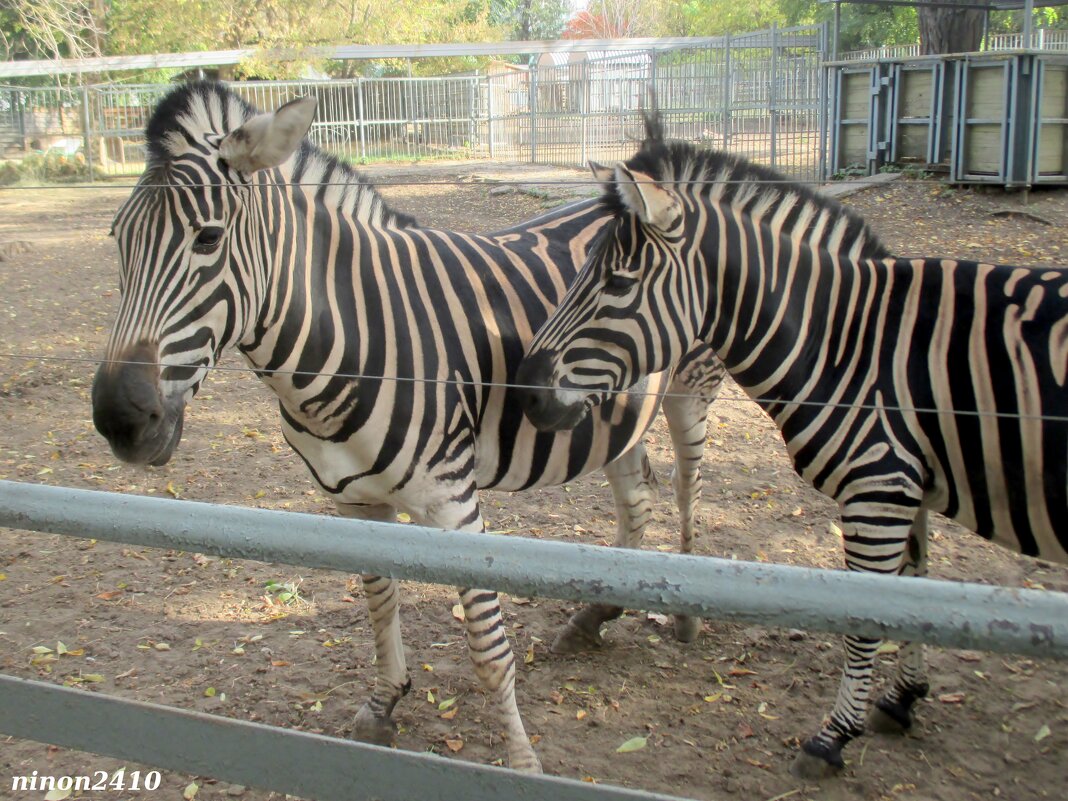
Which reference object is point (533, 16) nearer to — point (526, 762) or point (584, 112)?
point (584, 112)

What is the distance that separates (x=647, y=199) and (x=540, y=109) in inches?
754

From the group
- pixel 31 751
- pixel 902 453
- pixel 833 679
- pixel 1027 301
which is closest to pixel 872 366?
pixel 902 453

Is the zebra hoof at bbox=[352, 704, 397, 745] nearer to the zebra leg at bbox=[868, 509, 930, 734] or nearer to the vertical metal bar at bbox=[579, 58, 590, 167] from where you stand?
the zebra leg at bbox=[868, 509, 930, 734]

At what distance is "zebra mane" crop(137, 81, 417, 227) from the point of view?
8.33ft

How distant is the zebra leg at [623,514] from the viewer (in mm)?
3830

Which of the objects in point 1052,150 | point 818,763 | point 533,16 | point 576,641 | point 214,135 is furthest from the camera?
point 533,16

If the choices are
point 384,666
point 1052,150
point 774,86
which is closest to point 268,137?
point 384,666

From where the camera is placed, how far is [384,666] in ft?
11.2

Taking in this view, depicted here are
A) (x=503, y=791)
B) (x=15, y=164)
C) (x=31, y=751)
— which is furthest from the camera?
(x=15, y=164)

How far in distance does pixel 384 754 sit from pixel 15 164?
22619mm

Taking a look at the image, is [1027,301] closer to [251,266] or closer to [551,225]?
[551,225]

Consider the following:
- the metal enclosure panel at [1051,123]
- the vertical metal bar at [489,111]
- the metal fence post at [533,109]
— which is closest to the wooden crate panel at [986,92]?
the metal enclosure panel at [1051,123]

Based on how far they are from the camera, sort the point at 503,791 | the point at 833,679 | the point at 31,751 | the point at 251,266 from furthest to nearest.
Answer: the point at 833,679
the point at 31,751
the point at 251,266
the point at 503,791

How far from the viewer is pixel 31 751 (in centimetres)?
321
